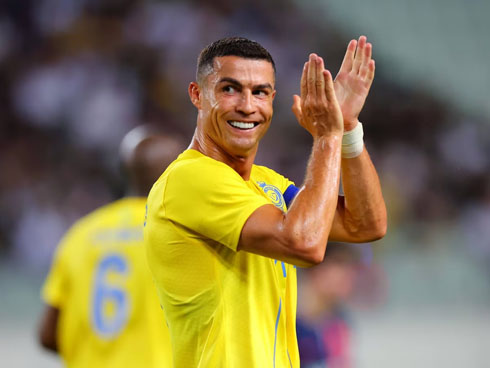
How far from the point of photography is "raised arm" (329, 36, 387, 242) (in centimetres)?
277

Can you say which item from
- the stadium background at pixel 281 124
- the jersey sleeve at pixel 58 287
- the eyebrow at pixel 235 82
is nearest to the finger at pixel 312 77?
the eyebrow at pixel 235 82

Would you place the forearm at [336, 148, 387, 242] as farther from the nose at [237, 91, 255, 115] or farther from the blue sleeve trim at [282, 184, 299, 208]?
the nose at [237, 91, 255, 115]

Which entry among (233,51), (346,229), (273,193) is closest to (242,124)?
(233,51)

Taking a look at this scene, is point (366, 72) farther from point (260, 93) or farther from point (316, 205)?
point (316, 205)

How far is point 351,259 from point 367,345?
2.79m

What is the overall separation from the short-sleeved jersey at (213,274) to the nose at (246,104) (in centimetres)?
18

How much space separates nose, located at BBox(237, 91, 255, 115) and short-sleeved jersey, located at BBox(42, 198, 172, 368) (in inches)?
61.5

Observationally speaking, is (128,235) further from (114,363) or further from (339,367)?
(339,367)

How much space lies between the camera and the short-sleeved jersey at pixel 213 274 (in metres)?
2.44

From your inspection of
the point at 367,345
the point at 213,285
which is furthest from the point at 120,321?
the point at 367,345

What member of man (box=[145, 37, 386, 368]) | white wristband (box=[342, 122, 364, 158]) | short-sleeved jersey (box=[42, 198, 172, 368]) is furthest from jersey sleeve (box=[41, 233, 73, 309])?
white wristband (box=[342, 122, 364, 158])

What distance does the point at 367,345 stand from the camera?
27.4 ft

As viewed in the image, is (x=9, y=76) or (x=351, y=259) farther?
(x=9, y=76)

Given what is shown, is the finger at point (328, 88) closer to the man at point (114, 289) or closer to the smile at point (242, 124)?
the smile at point (242, 124)
